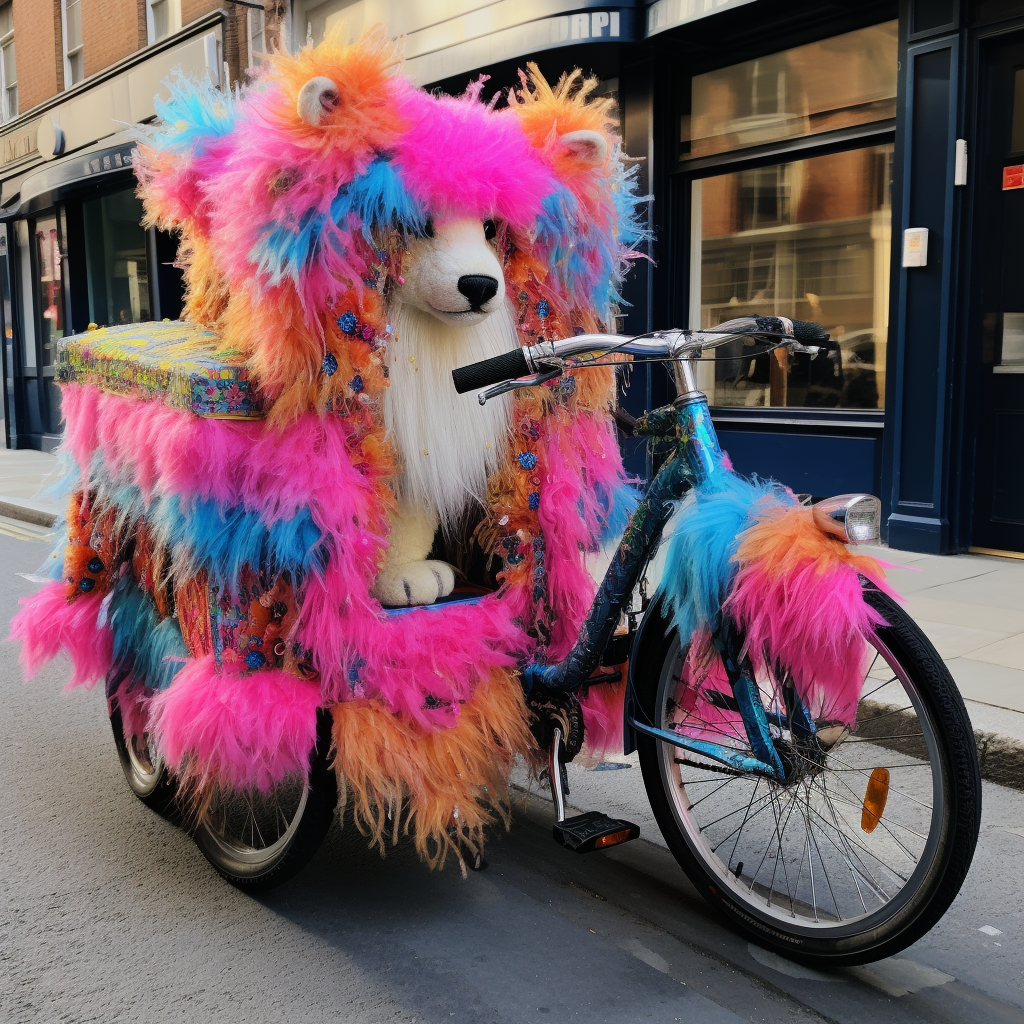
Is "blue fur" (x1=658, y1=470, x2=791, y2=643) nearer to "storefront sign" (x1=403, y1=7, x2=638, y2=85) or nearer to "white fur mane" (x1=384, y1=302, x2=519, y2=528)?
"white fur mane" (x1=384, y1=302, x2=519, y2=528)

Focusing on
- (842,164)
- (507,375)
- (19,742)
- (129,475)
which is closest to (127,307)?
(842,164)

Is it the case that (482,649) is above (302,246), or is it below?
below

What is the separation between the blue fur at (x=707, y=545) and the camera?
2230 millimetres

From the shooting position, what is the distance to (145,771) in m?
3.47

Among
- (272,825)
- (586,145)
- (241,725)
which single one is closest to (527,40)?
(586,145)

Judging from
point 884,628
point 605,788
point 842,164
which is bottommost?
point 605,788

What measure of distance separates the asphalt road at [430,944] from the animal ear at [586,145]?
6.47 ft

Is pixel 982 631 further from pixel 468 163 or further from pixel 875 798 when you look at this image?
pixel 468 163

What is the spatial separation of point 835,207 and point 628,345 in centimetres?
586

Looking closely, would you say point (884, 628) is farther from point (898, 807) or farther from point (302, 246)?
point (302, 246)

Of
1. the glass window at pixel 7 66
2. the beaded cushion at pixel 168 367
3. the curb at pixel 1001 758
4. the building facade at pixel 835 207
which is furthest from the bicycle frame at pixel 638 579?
the glass window at pixel 7 66

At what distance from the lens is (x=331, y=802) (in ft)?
8.55

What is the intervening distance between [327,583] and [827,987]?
57.5 inches

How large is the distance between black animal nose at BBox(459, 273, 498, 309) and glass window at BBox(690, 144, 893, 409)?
4.62 meters
